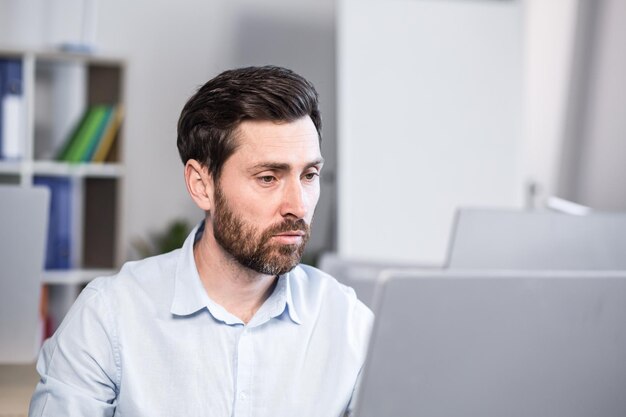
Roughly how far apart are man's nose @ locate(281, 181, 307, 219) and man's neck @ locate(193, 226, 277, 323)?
5.8 inches

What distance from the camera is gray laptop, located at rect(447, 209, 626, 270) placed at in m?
1.49

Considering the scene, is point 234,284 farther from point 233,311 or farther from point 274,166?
point 274,166

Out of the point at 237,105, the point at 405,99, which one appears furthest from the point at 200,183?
the point at 405,99

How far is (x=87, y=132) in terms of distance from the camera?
3.97 m

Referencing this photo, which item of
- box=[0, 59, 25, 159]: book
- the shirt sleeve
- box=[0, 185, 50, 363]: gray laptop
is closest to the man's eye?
the shirt sleeve

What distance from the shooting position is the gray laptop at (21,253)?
5.16ft

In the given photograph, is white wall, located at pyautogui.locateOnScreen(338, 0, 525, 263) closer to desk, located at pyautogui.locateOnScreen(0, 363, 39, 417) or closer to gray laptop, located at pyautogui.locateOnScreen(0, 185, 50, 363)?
desk, located at pyautogui.locateOnScreen(0, 363, 39, 417)

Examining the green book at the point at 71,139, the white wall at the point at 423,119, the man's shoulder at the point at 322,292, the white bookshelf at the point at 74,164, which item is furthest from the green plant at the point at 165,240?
the man's shoulder at the point at 322,292

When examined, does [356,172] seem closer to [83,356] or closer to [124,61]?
[124,61]

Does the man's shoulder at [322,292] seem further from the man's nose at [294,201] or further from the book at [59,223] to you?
the book at [59,223]

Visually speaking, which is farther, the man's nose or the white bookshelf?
A: the white bookshelf

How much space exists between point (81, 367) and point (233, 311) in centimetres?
27

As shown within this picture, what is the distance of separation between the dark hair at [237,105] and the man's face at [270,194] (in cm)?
2

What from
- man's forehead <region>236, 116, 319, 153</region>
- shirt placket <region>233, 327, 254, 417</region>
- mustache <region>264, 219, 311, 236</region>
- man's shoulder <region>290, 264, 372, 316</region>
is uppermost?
man's forehead <region>236, 116, 319, 153</region>
